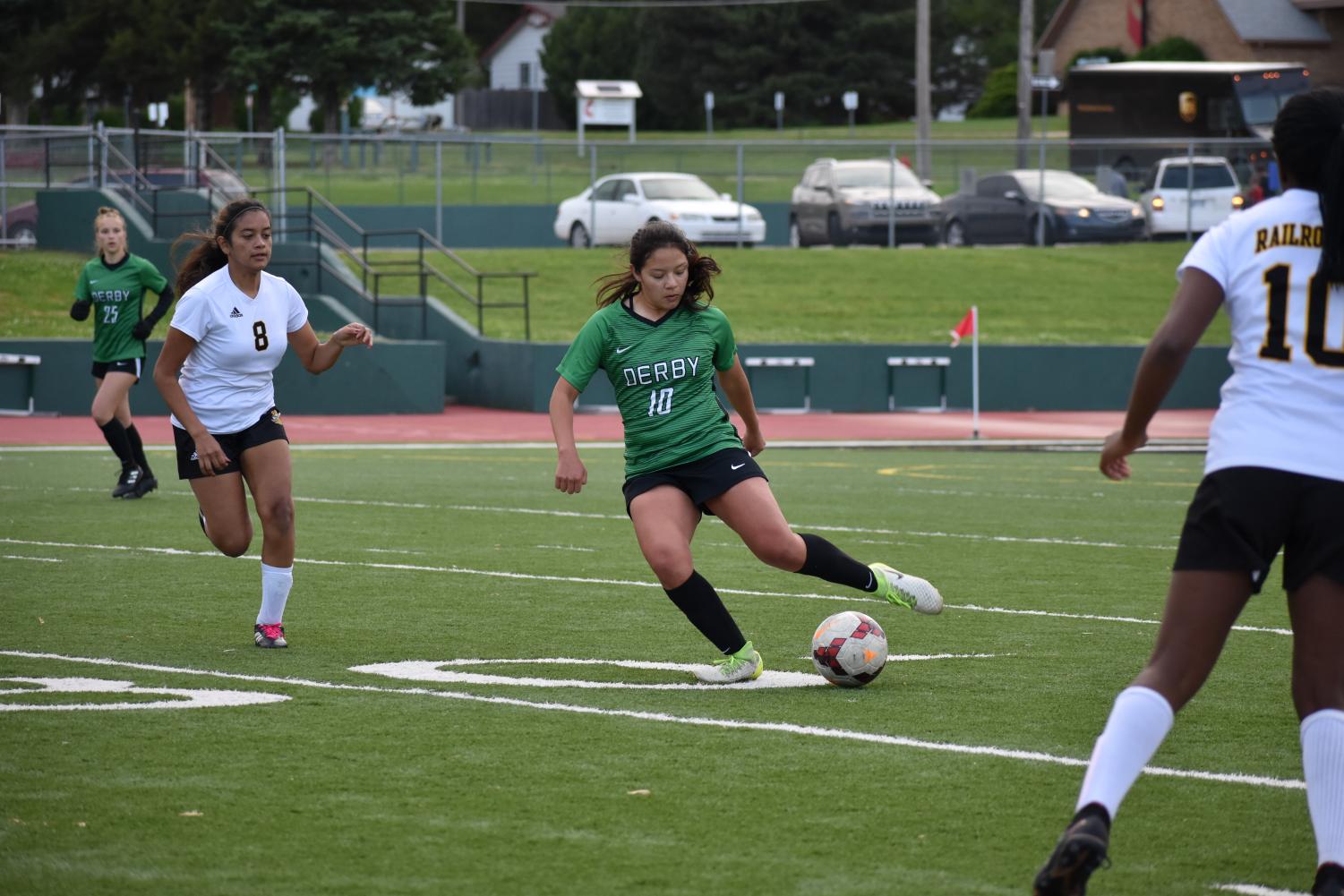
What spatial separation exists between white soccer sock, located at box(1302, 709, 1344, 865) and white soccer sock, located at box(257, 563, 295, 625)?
4.80 metres

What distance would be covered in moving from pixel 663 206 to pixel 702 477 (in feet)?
95.1

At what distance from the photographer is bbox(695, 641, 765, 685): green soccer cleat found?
23.8ft

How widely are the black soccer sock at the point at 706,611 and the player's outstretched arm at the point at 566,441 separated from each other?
1.85 feet

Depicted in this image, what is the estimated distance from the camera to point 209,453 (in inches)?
310

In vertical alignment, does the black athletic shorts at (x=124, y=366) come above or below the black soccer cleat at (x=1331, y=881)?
above

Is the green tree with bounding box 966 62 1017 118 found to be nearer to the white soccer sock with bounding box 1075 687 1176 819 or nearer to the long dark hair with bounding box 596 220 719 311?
the long dark hair with bounding box 596 220 719 311

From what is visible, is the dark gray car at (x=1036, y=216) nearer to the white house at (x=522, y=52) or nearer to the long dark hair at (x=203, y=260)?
the long dark hair at (x=203, y=260)

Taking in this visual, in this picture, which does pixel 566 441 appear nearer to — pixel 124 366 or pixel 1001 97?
pixel 124 366

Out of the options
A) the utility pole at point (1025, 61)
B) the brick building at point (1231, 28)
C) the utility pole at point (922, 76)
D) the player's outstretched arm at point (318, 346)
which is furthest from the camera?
the brick building at point (1231, 28)

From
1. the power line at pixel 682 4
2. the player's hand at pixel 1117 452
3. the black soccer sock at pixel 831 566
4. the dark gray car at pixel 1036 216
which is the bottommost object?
the black soccer sock at pixel 831 566

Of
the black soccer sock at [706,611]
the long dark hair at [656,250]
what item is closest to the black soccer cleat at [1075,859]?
the black soccer sock at [706,611]

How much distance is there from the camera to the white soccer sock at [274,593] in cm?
805

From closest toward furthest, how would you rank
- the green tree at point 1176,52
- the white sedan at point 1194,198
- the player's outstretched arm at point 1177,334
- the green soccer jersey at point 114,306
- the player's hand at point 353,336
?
the player's outstretched arm at point 1177,334, the player's hand at point 353,336, the green soccer jersey at point 114,306, the white sedan at point 1194,198, the green tree at point 1176,52

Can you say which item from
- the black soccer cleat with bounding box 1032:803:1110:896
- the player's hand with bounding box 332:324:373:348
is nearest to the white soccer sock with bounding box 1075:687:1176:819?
the black soccer cleat with bounding box 1032:803:1110:896
